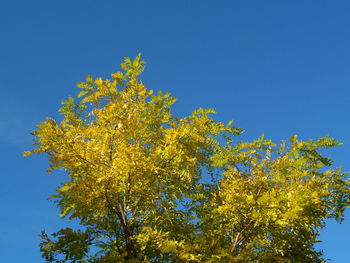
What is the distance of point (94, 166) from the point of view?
8.26 meters

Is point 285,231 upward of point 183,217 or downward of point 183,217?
downward

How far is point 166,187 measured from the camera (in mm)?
8914

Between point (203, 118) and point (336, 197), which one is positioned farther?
point (203, 118)

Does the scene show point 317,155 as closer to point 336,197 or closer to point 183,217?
point 336,197

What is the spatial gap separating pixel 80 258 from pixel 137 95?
4357mm

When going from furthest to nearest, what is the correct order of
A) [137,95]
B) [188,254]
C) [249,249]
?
[137,95] → [249,249] → [188,254]

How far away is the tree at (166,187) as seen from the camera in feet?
25.5

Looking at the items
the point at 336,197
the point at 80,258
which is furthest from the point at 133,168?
the point at 336,197

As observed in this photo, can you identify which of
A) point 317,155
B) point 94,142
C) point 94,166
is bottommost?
point 317,155

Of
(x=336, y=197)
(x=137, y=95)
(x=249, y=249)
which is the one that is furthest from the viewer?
(x=137, y=95)

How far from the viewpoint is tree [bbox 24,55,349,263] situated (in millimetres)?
7762

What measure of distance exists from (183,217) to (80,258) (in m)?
2.87

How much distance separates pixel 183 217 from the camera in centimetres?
948

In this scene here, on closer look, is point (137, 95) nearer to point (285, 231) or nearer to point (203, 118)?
point (203, 118)
